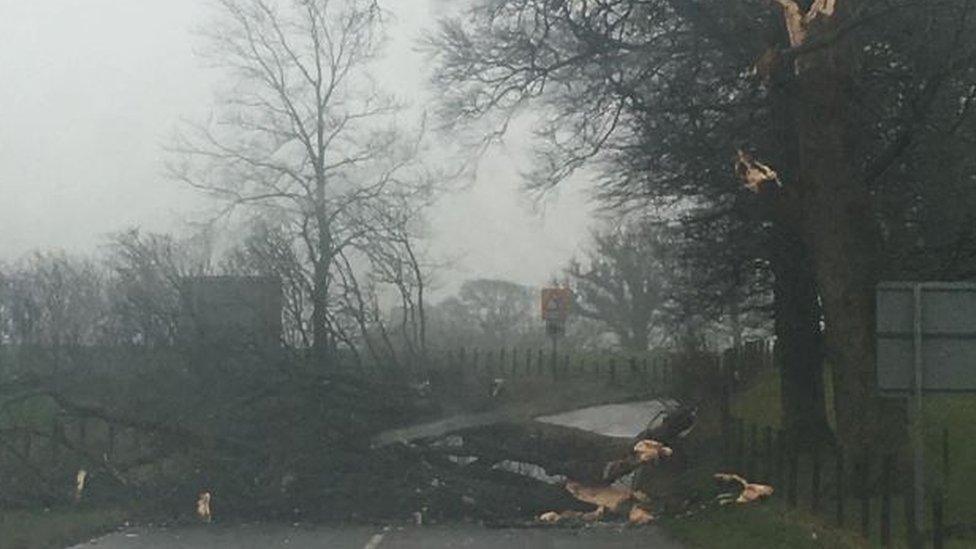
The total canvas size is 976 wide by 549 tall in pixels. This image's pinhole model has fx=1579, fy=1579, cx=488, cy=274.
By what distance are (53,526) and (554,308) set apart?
29.1m

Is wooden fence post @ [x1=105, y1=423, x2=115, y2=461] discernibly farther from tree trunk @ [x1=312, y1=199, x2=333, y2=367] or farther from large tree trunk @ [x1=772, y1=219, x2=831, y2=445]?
large tree trunk @ [x1=772, y1=219, x2=831, y2=445]

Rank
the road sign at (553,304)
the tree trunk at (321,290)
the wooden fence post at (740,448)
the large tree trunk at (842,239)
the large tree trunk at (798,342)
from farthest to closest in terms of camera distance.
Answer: the road sign at (553,304), the tree trunk at (321,290), the large tree trunk at (798,342), the wooden fence post at (740,448), the large tree trunk at (842,239)

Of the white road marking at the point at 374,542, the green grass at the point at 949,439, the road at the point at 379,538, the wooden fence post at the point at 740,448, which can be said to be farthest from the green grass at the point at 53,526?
the green grass at the point at 949,439

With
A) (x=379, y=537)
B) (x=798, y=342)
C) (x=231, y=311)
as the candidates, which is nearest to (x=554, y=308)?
(x=798, y=342)

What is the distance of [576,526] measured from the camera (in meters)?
21.0

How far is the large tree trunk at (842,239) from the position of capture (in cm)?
2141

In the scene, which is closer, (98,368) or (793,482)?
(793,482)

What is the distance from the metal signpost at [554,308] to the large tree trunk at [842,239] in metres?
24.7

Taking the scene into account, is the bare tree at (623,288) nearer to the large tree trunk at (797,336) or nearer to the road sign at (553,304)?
the road sign at (553,304)

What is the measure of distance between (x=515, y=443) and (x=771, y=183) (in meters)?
5.80

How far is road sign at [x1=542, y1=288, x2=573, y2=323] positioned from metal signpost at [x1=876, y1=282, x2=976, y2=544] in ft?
107

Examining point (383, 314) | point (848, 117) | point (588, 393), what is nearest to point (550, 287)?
point (588, 393)

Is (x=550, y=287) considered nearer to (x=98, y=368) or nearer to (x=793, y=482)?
(x=98, y=368)

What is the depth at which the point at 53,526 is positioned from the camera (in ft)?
66.0
